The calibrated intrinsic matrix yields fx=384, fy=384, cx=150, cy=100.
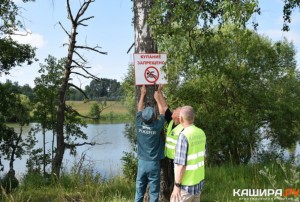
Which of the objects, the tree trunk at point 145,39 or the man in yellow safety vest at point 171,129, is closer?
the man in yellow safety vest at point 171,129

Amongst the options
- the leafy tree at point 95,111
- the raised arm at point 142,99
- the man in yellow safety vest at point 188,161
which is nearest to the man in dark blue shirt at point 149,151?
the raised arm at point 142,99

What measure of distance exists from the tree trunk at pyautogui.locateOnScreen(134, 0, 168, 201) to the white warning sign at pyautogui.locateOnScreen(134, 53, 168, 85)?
5.8 inches

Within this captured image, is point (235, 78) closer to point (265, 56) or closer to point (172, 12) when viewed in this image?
point (265, 56)

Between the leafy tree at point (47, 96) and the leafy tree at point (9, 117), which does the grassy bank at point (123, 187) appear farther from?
the leafy tree at point (47, 96)

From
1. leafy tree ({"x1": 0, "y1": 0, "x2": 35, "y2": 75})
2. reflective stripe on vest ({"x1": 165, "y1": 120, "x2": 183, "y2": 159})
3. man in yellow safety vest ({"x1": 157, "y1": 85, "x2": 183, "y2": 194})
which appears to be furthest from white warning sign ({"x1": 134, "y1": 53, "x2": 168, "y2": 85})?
leafy tree ({"x1": 0, "y1": 0, "x2": 35, "y2": 75})

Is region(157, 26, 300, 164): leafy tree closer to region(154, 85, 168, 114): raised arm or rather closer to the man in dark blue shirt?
region(154, 85, 168, 114): raised arm

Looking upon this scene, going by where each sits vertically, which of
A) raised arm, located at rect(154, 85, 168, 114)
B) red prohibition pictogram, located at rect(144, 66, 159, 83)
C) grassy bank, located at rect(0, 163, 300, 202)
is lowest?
grassy bank, located at rect(0, 163, 300, 202)

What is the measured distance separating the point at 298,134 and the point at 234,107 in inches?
168

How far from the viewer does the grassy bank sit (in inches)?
281

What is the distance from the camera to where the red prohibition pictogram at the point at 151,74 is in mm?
6773

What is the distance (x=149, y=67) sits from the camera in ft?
22.3

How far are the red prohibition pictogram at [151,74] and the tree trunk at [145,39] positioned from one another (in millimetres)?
151

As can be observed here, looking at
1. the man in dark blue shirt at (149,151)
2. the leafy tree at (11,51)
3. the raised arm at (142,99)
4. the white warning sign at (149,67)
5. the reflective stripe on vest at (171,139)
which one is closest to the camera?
the reflective stripe on vest at (171,139)

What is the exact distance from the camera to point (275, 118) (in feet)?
72.3
